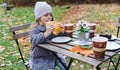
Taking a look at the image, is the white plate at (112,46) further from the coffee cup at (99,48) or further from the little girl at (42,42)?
the little girl at (42,42)

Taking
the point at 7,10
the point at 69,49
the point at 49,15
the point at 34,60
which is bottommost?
the point at 7,10

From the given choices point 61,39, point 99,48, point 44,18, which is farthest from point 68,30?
point 99,48

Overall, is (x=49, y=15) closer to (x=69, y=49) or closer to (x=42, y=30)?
(x=42, y=30)

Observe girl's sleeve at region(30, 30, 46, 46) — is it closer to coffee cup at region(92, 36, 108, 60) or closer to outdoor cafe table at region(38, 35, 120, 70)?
outdoor cafe table at region(38, 35, 120, 70)

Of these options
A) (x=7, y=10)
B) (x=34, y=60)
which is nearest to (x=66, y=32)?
(x=34, y=60)

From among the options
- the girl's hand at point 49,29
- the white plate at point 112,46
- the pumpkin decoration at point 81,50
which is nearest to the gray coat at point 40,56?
the girl's hand at point 49,29

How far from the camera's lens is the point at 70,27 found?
11.1 ft

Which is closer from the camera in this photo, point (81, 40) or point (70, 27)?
point (81, 40)

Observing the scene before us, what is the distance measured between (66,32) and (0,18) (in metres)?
6.56

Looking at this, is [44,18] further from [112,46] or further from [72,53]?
[112,46]

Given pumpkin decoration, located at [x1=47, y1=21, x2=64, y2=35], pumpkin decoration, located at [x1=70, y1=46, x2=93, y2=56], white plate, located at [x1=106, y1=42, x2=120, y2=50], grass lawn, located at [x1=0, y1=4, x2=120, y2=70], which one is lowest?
grass lawn, located at [x1=0, y1=4, x2=120, y2=70]

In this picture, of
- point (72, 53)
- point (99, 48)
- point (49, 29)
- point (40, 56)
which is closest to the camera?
point (99, 48)

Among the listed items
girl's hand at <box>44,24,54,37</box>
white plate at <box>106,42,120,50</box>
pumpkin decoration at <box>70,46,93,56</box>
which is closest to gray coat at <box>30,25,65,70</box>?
girl's hand at <box>44,24,54,37</box>

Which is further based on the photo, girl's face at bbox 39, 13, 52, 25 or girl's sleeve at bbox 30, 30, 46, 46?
girl's face at bbox 39, 13, 52, 25
